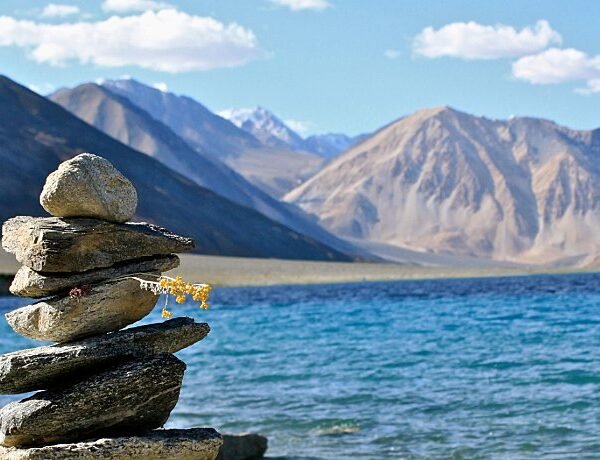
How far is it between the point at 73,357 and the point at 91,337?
0.46 meters

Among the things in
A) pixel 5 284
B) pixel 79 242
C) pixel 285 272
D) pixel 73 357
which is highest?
pixel 79 242

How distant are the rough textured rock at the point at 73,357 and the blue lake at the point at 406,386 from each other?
8838mm

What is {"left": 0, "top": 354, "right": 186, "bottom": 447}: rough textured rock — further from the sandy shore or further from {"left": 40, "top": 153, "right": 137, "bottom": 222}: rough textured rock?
the sandy shore

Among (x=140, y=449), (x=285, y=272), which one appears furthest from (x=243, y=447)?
(x=285, y=272)

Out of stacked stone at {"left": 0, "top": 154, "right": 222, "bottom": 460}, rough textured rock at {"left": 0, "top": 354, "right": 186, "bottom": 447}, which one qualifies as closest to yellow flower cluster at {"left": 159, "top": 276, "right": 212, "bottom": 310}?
stacked stone at {"left": 0, "top": 154, "right": 222, "bottom": 460}

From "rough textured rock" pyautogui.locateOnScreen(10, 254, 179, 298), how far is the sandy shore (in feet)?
341

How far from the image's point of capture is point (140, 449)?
10.8 meters

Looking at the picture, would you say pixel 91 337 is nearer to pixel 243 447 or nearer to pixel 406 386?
pixel 243 447

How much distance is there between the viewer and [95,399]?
10.8 meters

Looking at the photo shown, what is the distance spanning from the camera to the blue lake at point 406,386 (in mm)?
20344

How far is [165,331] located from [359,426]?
11.5 meters

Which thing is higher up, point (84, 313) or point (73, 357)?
point (84, 313)

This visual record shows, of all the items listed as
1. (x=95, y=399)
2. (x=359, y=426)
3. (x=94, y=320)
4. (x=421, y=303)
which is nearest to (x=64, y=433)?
(x=95, y=399)

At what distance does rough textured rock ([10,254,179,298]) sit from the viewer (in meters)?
10.9
